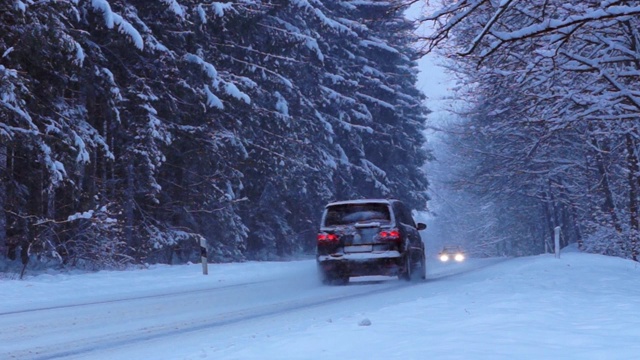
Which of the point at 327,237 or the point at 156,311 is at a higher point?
the point at 327,237

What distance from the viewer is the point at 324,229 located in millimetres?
16328

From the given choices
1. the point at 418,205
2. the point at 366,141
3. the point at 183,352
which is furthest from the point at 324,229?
the point at 418,205

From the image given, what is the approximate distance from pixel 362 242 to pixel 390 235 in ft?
1.99

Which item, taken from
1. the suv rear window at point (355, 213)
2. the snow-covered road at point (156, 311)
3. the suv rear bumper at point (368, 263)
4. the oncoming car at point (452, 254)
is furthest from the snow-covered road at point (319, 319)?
the oncoming car at point (452, 254)

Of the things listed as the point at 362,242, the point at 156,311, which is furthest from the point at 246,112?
the point at 156,311

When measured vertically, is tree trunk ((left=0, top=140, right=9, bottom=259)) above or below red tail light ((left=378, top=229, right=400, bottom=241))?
above

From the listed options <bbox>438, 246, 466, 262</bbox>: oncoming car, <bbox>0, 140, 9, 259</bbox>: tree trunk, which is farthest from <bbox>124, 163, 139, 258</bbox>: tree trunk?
<bbox>438, 246, 466, 262</bbox>: oncoming car

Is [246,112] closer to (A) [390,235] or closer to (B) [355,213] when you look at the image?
(B) [355,213]

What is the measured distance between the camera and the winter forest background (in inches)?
600

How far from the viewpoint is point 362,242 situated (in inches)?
631

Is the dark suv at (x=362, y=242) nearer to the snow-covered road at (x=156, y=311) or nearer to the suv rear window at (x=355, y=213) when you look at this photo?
the suv rear window at (x=355, y=213)

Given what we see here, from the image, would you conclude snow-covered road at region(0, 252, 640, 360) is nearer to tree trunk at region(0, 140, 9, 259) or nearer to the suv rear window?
the suv rear window

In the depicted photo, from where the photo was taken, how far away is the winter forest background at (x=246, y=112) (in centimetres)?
1524

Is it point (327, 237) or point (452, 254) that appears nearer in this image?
point (327, 237)
